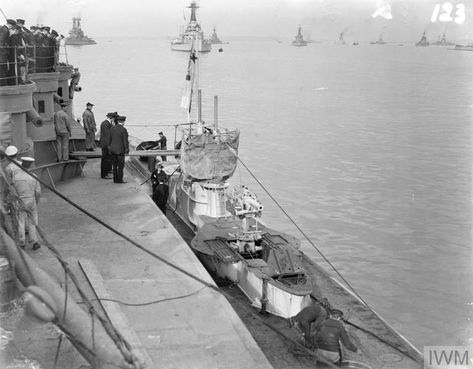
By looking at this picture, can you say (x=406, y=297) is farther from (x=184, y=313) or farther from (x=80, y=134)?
(x=80, y=134)

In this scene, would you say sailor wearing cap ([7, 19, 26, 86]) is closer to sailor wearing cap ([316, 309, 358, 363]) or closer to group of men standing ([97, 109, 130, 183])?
group of men standing ([97, 109, 130, 183])

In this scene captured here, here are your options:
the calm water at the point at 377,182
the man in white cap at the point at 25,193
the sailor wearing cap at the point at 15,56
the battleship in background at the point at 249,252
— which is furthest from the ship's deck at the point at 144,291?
the calm water at the point at 377,182

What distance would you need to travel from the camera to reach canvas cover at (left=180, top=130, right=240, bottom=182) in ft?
59.4

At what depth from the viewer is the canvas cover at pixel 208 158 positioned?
59.4 ft

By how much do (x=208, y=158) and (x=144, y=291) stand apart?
798 centimetres

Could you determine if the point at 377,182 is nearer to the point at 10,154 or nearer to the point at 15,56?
the point at 15,56

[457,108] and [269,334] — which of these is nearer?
[269,334]

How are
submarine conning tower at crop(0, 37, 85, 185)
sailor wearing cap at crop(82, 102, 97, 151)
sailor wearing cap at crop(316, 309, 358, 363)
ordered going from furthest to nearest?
sailor wearing cap at crop(82, 102, 97, 151) < submarine conning tower at crop(0, 37, 85, 185) < sailor wearing cap at crop(316, 309, 358, 363)

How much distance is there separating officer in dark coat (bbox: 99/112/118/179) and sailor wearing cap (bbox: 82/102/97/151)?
10.3ft

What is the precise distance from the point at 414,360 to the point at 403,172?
23.0 meters

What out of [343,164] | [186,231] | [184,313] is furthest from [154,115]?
[184,313]

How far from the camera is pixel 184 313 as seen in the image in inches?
388

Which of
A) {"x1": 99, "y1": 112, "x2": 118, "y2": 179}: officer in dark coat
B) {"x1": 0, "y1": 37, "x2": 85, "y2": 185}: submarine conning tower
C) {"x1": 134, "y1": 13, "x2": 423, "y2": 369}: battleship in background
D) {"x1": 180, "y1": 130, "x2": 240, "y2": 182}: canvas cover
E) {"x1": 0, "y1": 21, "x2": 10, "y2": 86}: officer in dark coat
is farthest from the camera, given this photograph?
{"x1": 180, "y1": 130, "x2": 240, "y2": 182}: canvas cover

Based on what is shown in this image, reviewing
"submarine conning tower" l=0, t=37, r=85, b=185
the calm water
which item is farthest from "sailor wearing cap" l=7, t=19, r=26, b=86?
the calm water
